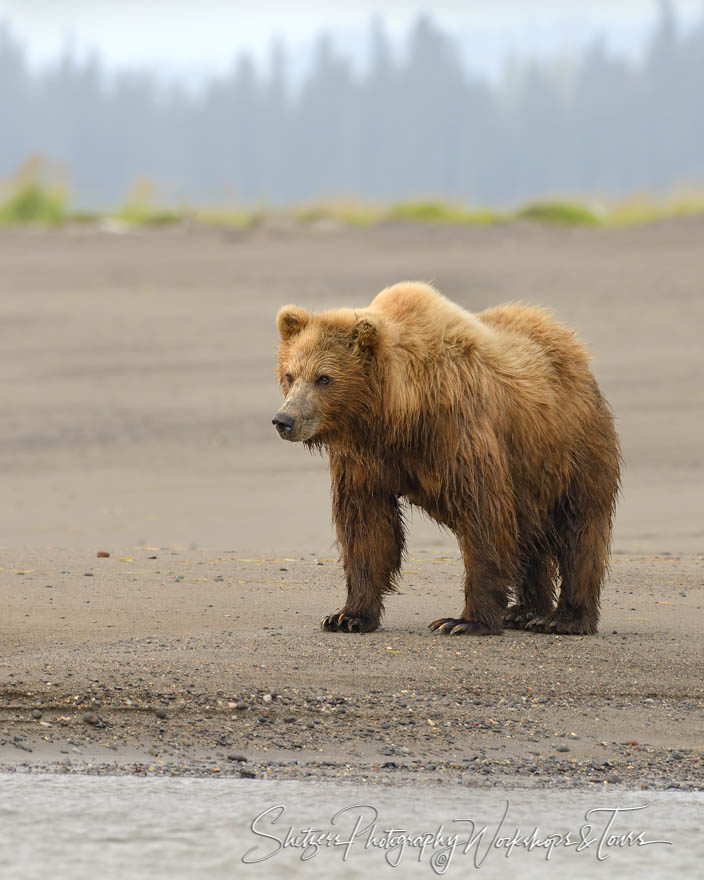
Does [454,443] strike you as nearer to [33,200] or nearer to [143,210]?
[143,210]

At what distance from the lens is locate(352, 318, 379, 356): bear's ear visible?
725cm

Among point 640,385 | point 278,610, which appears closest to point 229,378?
point 640,385

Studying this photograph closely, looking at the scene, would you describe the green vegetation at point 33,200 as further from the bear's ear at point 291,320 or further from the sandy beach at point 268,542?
the bear's ear at point 291,320

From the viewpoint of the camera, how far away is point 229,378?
1636cm

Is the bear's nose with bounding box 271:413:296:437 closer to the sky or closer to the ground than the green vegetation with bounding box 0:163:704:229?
closer to the ground

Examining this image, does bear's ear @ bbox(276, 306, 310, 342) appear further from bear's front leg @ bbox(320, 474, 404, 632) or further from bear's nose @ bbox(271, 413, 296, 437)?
bear's front leg @ bbox(320, 474, 404, 632)

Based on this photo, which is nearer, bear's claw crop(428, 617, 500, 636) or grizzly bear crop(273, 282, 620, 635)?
grizzly bear crop(273, 282, 620, 635)

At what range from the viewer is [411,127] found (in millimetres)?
57594

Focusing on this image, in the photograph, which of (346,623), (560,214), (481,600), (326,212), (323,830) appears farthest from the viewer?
(326,212)

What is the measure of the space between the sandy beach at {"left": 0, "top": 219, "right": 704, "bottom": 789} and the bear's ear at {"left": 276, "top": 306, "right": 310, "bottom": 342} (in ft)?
4.37

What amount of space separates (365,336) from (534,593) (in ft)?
5.80

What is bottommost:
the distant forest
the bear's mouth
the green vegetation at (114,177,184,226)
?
the bear's mouth

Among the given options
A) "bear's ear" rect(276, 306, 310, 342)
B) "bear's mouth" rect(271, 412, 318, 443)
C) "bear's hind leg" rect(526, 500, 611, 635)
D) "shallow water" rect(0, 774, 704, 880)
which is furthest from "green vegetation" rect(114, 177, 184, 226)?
"shallow water" rect(0, 774, 704, 880)

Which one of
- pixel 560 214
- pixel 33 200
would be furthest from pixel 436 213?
pixel 33 200
